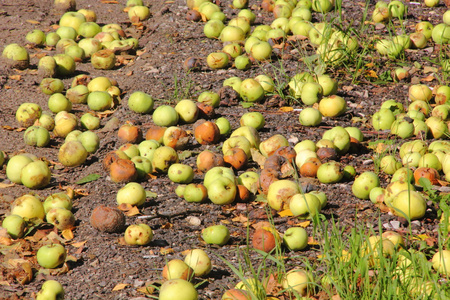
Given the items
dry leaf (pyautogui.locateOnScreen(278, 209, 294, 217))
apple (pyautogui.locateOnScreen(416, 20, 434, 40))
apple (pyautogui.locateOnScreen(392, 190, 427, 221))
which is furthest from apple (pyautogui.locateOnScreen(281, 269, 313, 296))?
apple (pyautogui.locateOnScreen(416, 20, 434, 40))

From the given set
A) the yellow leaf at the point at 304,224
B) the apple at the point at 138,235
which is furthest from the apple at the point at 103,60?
→ the yellow leaf at the point at 304,224

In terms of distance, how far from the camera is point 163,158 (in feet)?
16.8

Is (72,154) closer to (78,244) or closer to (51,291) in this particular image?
(78,244)

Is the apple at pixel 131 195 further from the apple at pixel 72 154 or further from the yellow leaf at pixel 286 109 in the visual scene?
the yellow leaf at pixel 286 109

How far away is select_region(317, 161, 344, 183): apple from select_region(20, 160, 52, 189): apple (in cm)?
273

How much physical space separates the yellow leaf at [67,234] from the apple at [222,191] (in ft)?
4.10

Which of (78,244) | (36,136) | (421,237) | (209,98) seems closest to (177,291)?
(78,244)

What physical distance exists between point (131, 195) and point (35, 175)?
3.86 feet

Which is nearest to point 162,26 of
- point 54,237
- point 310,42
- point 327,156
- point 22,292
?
point 310,42

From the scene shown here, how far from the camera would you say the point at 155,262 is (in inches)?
147

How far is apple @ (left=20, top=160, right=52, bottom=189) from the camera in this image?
196 inches

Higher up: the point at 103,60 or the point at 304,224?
the point at 103,60

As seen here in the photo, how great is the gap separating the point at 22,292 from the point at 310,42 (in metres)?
5.73

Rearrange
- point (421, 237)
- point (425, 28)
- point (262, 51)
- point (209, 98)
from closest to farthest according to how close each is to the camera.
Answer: point (421, 237)
point (209, 98)
point (262, 51)
point (425, 28)
